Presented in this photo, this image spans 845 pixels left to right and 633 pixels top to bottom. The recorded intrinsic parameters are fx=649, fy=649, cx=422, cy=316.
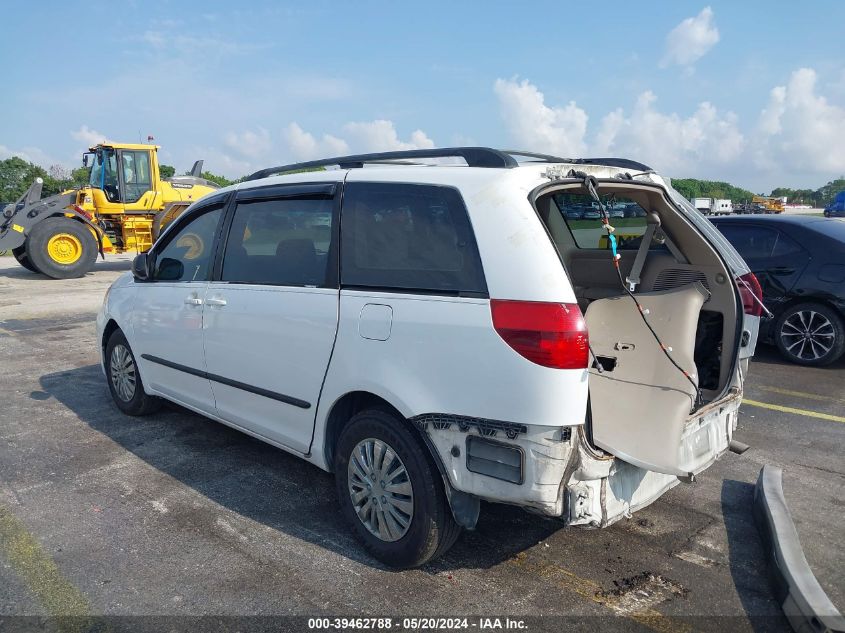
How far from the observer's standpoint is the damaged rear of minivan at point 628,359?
259cm

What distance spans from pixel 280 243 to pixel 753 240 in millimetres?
5677

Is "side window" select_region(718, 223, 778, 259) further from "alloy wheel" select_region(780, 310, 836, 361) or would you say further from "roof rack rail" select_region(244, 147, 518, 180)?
"roof rack rail" select_region(244, 147, 518, 180)

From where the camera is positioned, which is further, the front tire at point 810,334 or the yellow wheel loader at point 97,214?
the yellow wheel loader at point 97,214

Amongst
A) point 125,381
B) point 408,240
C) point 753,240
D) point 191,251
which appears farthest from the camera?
point 753,240

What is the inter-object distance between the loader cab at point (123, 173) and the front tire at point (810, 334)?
52.0 ft

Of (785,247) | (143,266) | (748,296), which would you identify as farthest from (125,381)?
(785,247)

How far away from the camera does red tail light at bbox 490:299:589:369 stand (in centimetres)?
253

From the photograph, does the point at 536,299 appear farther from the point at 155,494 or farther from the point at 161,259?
the point at 161,259

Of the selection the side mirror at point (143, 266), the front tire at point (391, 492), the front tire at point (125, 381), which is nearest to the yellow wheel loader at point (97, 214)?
the front tire at point (125, 381)

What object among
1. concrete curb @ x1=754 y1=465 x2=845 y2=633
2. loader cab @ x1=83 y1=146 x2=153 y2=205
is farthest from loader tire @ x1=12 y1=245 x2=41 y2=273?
concrete curb @ x1=754 y1=465 x2=845 y2=633

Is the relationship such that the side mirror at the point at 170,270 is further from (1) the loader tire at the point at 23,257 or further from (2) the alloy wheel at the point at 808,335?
(1) the loader tire at the point at 23,257

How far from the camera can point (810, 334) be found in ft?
22.3

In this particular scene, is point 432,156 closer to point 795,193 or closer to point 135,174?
point 135,174

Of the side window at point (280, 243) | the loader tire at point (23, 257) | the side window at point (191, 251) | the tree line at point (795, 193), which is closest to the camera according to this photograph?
the side window at point (280, 243)
